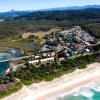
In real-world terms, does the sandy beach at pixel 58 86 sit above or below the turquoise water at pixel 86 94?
above

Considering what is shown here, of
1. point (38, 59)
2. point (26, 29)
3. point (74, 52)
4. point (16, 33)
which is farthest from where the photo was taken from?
point (26, 29)

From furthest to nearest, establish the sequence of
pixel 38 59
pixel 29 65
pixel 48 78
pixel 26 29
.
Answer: pixel 26 29 → pixel 38 59 → pixel 29 65 → pixel 48 78

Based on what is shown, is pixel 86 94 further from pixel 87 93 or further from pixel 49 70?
pixel 49 70

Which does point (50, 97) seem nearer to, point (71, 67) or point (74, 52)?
point (71, 67)

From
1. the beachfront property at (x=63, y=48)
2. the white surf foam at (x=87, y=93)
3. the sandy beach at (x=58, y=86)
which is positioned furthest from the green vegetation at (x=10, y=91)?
the beachfront property at (x=63, y=48)

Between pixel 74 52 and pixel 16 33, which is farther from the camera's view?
pixel 16 33

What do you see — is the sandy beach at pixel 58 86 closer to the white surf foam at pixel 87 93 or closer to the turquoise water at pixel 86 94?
the turquoise water at pixel 86 94

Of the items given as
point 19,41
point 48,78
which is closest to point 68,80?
point 48,78

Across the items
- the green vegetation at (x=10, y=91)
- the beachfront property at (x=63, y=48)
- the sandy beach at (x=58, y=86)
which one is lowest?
the beachfront property at (x=63, y=48)
